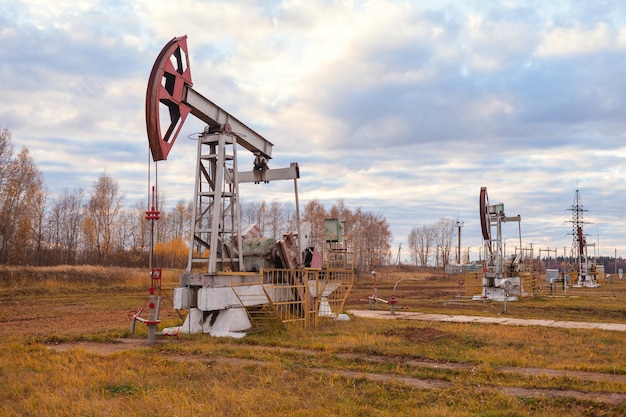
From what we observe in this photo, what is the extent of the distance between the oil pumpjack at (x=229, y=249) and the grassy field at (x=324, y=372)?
754mm

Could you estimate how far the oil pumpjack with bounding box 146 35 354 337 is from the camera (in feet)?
38.0

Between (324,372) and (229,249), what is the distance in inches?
221

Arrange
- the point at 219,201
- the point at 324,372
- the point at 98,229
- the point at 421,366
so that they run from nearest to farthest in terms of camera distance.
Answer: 1. the point at 324,372
2. the point at 421,366
3. the point at 219,201
4. the point at 98,229

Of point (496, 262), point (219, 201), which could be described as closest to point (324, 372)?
point (219, 201)

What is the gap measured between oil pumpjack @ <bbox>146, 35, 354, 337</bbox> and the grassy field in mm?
754

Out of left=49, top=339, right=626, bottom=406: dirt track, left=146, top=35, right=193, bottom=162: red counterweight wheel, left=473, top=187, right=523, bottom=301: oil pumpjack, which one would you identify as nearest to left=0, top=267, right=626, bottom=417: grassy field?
left=49, top=339, right=626, bottom=406: dirt track

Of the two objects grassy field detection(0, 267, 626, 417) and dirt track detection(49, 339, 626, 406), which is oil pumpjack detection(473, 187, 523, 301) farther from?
dirt track detection(49, 339, 626, 406)

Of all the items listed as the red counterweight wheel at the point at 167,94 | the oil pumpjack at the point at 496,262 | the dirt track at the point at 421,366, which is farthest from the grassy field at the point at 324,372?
the oil pumpjack at the point at 496,262

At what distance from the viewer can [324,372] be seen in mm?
7840

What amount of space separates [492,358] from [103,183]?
2333 inches

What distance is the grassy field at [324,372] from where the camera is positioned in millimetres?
5973

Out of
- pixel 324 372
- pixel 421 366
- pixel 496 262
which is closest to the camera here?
pixel 324 372

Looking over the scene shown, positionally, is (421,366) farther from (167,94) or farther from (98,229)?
(98,229)

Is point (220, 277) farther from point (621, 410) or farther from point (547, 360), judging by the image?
point (621, 410)
